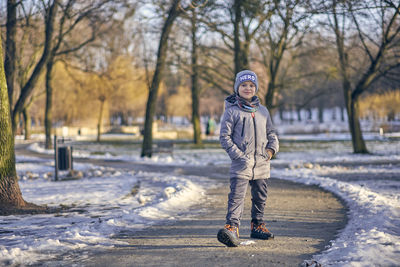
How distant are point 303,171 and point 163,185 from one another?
5049 millimetres

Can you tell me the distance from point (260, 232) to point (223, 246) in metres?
0.55

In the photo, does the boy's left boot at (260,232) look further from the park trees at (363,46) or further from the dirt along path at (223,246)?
the park trees at (363,46)

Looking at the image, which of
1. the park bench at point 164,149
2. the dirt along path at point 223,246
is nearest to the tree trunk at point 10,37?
the park bench at point 164,149

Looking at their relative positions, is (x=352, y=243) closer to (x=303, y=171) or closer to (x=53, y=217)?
(x=53, y=217)

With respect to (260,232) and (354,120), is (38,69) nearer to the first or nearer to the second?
(260,232)

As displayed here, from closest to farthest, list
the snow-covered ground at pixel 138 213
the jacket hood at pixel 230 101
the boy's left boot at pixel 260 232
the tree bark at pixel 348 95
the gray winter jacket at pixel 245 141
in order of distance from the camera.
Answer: the snow-covered ground at pixel 138 213 → the gray winter jacket at pixel 245 141 → the jacket hood at pixel 230 101 → the boy's left boot at pixel 260 232 → the tree bark at pixel 348 95

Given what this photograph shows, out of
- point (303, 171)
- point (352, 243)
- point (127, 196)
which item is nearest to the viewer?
point (352, 243)

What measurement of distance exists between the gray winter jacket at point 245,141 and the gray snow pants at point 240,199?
0.31 feet

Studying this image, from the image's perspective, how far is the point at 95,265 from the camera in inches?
173

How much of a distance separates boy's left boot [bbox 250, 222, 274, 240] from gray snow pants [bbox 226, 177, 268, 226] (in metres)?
0.06

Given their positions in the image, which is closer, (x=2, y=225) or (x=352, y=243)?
(x=352, y=243)

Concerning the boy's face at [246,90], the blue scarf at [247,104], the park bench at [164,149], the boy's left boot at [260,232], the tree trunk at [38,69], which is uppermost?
the tree trunk at [38,69]

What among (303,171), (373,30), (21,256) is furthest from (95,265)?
(373,30)

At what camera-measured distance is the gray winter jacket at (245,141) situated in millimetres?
5125
